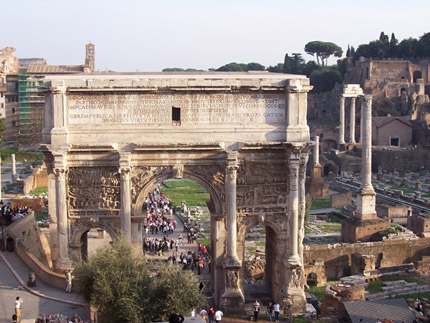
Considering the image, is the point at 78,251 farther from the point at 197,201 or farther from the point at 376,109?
the point at 376,109

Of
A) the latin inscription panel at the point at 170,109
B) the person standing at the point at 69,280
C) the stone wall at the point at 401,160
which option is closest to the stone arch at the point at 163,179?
the latin inscription panel at the point at 170,109

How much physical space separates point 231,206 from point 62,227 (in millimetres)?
4650

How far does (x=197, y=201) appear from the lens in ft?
139

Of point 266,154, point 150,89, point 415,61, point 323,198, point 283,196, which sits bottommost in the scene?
point 323,198

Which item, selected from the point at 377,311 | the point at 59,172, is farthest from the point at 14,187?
the point at 377,311

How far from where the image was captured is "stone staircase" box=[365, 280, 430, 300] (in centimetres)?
2078

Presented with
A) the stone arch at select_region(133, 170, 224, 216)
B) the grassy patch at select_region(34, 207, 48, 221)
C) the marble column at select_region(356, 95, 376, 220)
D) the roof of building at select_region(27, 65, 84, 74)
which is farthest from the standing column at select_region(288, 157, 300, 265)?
the roof of building at select_region(27, 65, 84, 74)

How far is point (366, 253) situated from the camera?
83.4ft

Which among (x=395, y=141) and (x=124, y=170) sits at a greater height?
(x=124, y=170)

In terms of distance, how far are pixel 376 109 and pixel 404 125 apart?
968 cm

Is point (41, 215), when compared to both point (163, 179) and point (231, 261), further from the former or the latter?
point (231, 261)

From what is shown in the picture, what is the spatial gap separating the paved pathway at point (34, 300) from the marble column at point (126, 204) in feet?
7.09

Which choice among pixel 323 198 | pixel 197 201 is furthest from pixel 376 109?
pixel 197 201

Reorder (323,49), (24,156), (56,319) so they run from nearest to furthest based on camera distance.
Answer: (56,319) → (24,156) → (323,49)
